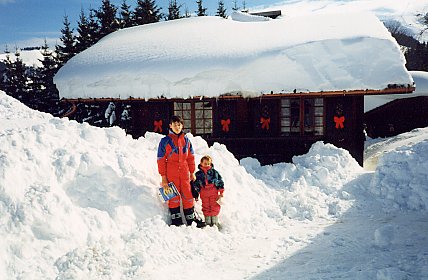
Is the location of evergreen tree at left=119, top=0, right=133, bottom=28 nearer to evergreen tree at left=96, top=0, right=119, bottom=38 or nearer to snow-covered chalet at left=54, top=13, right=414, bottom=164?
evergreen tree at left=96, top=0, right=119, bottom=38

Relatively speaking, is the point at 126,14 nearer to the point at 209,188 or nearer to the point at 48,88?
the point at 48,88

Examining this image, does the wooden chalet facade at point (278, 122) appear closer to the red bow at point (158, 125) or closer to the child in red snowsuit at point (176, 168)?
the red bow at point (158, 125)

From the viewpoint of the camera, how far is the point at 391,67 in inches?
372

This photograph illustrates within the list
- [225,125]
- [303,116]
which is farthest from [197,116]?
[303,116]

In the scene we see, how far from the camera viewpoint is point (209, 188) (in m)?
5.93

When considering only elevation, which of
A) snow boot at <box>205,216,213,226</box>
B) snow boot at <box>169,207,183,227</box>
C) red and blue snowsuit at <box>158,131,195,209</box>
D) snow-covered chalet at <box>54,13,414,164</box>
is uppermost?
snow-covered chalet at <box>54,13,414,164</box>

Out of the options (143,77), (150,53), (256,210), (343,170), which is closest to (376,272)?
(256,210)

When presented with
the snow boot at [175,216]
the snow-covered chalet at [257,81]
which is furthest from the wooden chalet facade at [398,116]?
the snow boot at [175,216]

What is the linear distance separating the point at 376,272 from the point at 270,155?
6.56 m

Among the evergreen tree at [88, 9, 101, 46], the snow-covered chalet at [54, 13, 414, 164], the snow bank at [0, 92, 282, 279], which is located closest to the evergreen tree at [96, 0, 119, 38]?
the evergreen tree at [88, 9, 101, 46]

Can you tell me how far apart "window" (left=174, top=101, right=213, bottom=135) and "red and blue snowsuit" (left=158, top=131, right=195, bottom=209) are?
16.9ft

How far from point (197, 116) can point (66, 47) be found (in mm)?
15071

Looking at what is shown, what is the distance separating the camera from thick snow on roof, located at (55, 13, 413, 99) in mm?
9539

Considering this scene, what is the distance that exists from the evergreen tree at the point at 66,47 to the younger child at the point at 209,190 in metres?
19.3
